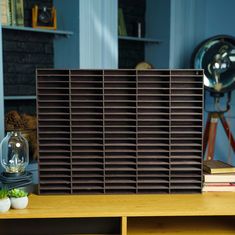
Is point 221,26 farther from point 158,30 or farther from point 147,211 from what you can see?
point 147,211

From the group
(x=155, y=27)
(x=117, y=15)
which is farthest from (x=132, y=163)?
(x=155, y=27)

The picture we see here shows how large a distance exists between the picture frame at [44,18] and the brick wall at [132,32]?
859mm

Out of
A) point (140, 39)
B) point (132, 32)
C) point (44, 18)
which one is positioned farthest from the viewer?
point (132, 32)

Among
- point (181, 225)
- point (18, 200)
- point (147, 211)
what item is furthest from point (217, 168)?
point (18, 200)

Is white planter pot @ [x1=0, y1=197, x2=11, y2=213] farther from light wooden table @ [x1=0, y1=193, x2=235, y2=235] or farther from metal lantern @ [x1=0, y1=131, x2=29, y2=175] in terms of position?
metal lantern @ [x1=0, y1=131, x2=29, y2=175]

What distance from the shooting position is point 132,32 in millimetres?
3848

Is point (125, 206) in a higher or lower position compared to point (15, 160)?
lower

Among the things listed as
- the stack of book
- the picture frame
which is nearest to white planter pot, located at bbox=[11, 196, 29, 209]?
the stack of book

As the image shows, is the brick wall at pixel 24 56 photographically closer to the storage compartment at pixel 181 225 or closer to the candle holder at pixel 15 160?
the candle holder at pixel 15 160

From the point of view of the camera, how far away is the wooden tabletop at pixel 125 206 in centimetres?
127

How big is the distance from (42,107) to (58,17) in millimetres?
1895

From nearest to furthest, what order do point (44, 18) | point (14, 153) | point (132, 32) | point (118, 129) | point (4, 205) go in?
1. point (4, 205)
2. point (118, 129)
3. point (14, 153)
4. point (44, 18)
5. point (132, 32)

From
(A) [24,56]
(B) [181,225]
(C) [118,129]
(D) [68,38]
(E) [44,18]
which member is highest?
(E) [44,18]

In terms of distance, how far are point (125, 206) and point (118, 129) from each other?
29 cm
